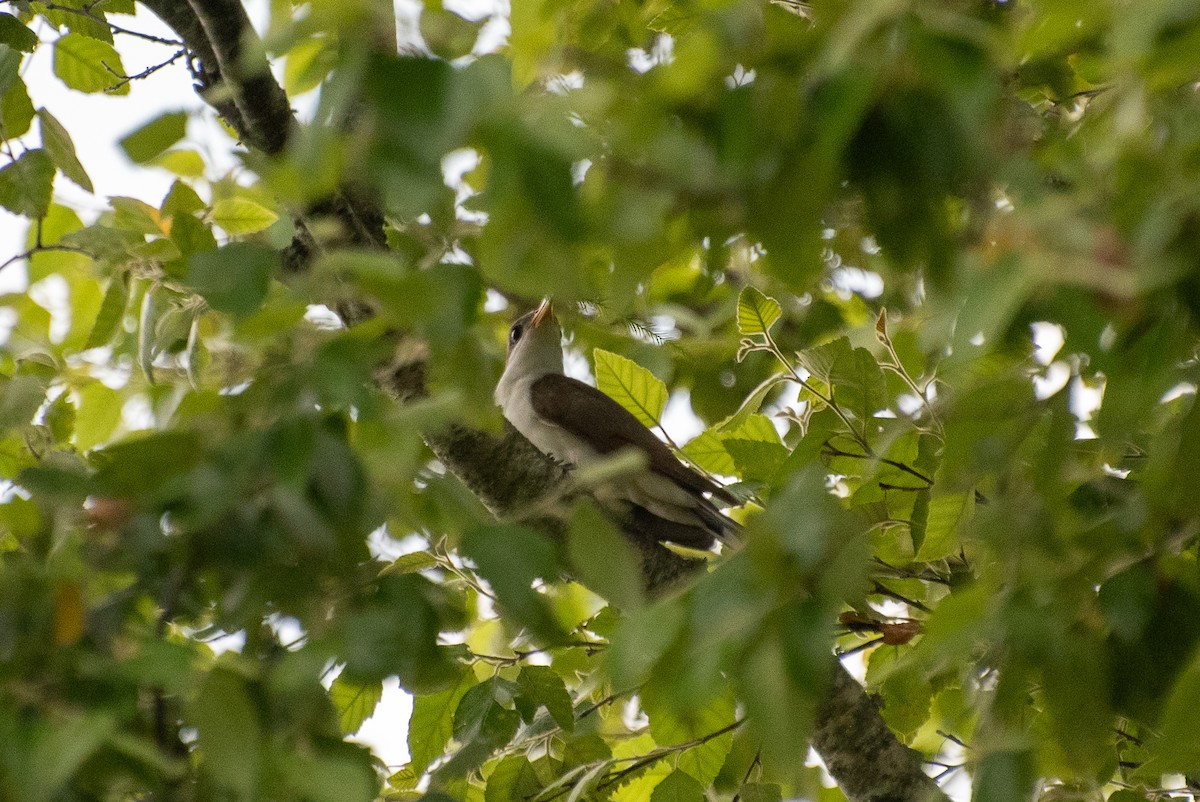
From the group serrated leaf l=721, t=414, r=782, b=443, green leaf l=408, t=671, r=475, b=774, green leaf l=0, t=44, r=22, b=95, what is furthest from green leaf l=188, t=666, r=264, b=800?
serrated leaf l=721, t=414, r=782, b=443

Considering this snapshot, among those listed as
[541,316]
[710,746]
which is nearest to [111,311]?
[710,746]

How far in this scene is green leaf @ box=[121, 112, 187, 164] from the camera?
1.41 meters

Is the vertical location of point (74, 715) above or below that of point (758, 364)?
above

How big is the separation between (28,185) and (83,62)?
29.3 inches

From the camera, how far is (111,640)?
3.98 ft

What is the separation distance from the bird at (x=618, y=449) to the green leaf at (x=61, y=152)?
6.08 ft

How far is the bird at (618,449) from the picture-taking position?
430 cm

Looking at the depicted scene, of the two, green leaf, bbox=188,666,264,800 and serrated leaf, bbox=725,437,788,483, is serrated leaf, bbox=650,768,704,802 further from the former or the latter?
green leaf, bbox=188,666,264,800

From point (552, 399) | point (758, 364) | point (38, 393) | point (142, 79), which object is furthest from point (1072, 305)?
point (552, 399)

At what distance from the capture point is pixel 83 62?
10.2 feet

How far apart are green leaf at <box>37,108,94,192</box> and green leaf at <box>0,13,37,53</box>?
0.26m

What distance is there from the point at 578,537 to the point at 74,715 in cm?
54

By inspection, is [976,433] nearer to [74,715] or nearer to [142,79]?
[74,715]

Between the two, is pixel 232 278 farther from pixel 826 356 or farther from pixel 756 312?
pixel 756 312
